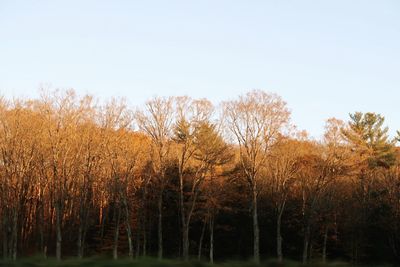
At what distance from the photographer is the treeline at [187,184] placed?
38281mm

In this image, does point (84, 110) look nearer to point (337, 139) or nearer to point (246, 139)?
point (246, 139)

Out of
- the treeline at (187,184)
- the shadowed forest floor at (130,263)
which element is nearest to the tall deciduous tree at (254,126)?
the treeline at (187,184)

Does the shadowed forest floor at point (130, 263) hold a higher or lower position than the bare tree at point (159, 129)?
lower

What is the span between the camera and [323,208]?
44375 mm

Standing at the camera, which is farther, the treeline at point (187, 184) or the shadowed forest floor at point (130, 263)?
the treeline at point (187, 184)

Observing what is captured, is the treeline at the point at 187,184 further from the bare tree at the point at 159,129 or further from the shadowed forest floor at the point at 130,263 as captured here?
the shadowed forest floor at the point at 130,263

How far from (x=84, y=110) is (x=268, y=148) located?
52.5ft

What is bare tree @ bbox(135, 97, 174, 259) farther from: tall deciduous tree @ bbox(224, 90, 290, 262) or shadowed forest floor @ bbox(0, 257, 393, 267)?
shadowed forest floor @ bbox(0, 257, 393, 267)

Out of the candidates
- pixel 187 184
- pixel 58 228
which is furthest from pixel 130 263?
pixel 187 184

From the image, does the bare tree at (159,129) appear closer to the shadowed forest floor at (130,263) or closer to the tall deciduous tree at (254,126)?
the tall deciduous tree at (254,126)

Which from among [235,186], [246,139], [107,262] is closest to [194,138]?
[246,139]

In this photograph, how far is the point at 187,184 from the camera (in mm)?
45094

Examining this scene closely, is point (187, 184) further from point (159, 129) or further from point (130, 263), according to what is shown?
point (130, 263)

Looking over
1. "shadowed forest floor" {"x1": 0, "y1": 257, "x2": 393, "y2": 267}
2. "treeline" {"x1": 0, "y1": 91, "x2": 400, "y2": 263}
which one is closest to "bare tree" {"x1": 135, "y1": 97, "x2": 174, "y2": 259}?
"treeline" {"x1": 0, "y1": 91, "x2": 400, "y2": 263}
